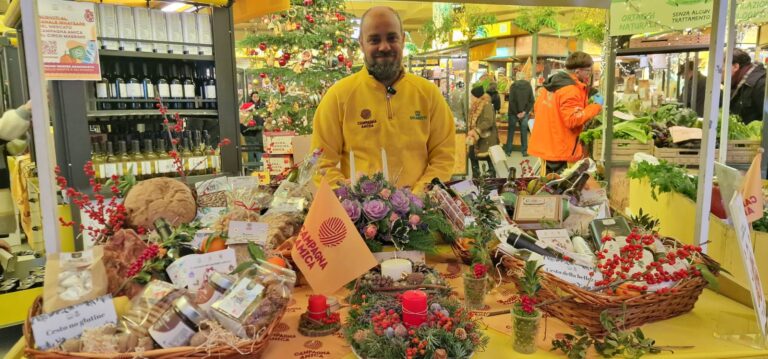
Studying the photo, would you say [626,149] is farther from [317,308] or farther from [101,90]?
[101,90]

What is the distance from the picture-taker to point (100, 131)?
154 inches

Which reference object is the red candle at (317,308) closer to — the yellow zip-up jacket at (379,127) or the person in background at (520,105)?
the yellow zip-up jacket at (379,127)

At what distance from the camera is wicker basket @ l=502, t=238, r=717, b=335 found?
50.8 inches

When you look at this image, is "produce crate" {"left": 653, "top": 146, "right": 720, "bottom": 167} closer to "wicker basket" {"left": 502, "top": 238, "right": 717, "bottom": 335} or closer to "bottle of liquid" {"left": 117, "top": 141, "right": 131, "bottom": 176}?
"wicker basket" {"left": 502, "top": 238, "right": 717, "bottom": 335}

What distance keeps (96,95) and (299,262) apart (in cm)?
306

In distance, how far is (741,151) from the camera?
400 cm

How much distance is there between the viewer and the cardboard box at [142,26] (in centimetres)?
383

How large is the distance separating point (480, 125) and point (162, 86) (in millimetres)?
4748

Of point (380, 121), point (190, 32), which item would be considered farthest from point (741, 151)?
point (190, 32)

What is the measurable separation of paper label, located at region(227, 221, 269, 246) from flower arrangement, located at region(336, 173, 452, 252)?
0.25 metres

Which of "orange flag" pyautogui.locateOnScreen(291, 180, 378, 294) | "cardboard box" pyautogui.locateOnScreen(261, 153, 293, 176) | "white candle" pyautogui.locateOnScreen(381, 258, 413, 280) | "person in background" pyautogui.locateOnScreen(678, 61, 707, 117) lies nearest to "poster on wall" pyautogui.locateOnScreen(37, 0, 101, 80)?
"cardboard box" pyautogui.locateOnScreen(261, 153, 293, 176)

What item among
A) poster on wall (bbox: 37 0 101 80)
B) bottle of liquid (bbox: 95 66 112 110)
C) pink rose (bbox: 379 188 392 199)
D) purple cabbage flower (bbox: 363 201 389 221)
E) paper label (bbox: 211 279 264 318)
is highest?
poster on wall (bbox: 37 0 101 80)

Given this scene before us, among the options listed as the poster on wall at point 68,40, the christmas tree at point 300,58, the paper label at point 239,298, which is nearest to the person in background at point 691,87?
the christmas tree at point 300,58

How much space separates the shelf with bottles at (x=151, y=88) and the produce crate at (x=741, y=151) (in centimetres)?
383
